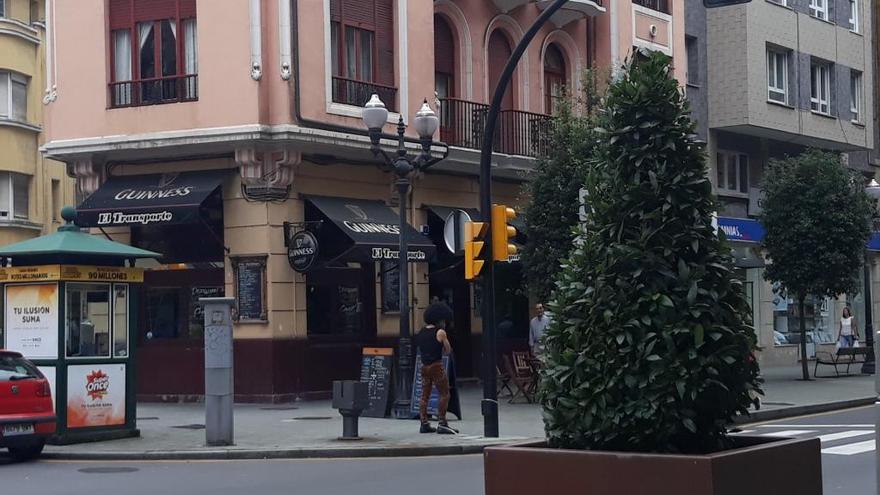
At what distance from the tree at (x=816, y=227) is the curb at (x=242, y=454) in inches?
622

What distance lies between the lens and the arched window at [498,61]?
2939 centimetres

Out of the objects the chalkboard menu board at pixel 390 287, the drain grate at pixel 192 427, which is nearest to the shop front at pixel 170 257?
the chalkboard menu board at pixel 390 287

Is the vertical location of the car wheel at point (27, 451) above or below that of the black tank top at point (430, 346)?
below

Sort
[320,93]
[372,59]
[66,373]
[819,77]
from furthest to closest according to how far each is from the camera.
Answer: [819,77] < [372,59] < [320,93] < [66,373]

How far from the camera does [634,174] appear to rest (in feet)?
20.8

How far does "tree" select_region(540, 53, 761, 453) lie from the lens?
597 centimetres

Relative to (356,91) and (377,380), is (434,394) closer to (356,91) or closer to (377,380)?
(377,380)

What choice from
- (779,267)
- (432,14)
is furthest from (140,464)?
(779,267)

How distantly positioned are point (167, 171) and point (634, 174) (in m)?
19.5

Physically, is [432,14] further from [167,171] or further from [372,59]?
[167,171]

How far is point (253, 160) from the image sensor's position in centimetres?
2352

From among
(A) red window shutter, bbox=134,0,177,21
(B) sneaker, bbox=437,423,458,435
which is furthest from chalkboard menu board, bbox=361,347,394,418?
(A) red window shutter, bbox=134,0,177,21

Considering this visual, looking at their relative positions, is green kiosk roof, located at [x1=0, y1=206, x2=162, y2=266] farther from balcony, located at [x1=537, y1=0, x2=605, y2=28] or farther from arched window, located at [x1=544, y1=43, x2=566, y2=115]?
arched window, located at [x1=544, y1=43, x2=566, y2=115]

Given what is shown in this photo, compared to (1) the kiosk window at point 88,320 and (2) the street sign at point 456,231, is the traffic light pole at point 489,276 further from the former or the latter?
(1) the kiosk window at point 88,320
